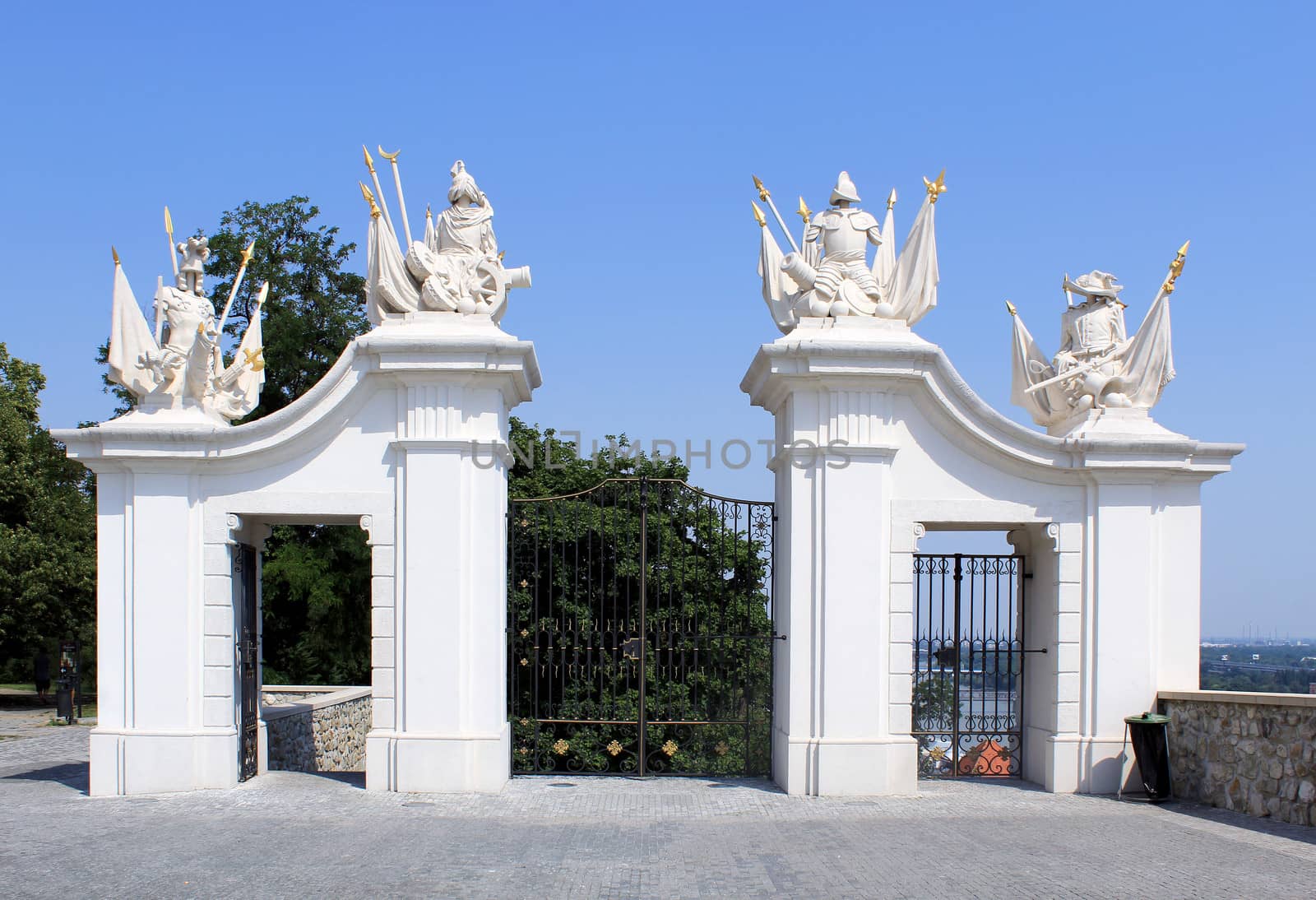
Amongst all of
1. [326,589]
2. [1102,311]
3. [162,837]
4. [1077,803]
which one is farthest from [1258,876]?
[326,589]

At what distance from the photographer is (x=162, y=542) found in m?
11.9

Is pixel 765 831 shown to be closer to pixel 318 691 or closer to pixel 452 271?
pixel 452 271

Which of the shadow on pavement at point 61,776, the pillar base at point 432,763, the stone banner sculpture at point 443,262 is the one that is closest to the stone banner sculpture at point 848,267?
the stone banner sculpture at point 443,262

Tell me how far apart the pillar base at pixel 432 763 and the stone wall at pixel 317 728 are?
249 cm

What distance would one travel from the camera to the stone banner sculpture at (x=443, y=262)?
12.0 metres

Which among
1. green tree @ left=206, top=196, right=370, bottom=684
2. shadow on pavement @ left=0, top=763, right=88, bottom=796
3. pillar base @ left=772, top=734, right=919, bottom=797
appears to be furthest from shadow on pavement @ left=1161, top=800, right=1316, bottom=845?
green tree @ left=206, top=196, right=370, bottom=684

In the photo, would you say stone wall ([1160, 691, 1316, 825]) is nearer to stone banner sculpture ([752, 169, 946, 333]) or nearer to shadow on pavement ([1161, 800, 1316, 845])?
shadow on pavement ([1161, 800, 1316, 845])

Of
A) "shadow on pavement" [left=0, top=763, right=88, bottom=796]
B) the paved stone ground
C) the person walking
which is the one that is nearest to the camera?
the paved stone ground

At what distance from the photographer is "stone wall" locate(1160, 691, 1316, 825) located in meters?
10.2

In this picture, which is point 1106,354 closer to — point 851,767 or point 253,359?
point 851,767

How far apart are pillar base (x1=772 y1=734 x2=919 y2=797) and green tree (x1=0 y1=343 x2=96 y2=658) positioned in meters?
17.0

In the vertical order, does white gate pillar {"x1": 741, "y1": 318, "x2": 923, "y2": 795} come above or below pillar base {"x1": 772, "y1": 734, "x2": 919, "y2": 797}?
above

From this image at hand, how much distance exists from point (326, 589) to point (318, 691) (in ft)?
20.8

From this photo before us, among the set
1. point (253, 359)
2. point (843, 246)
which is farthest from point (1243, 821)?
point (253, 359)
